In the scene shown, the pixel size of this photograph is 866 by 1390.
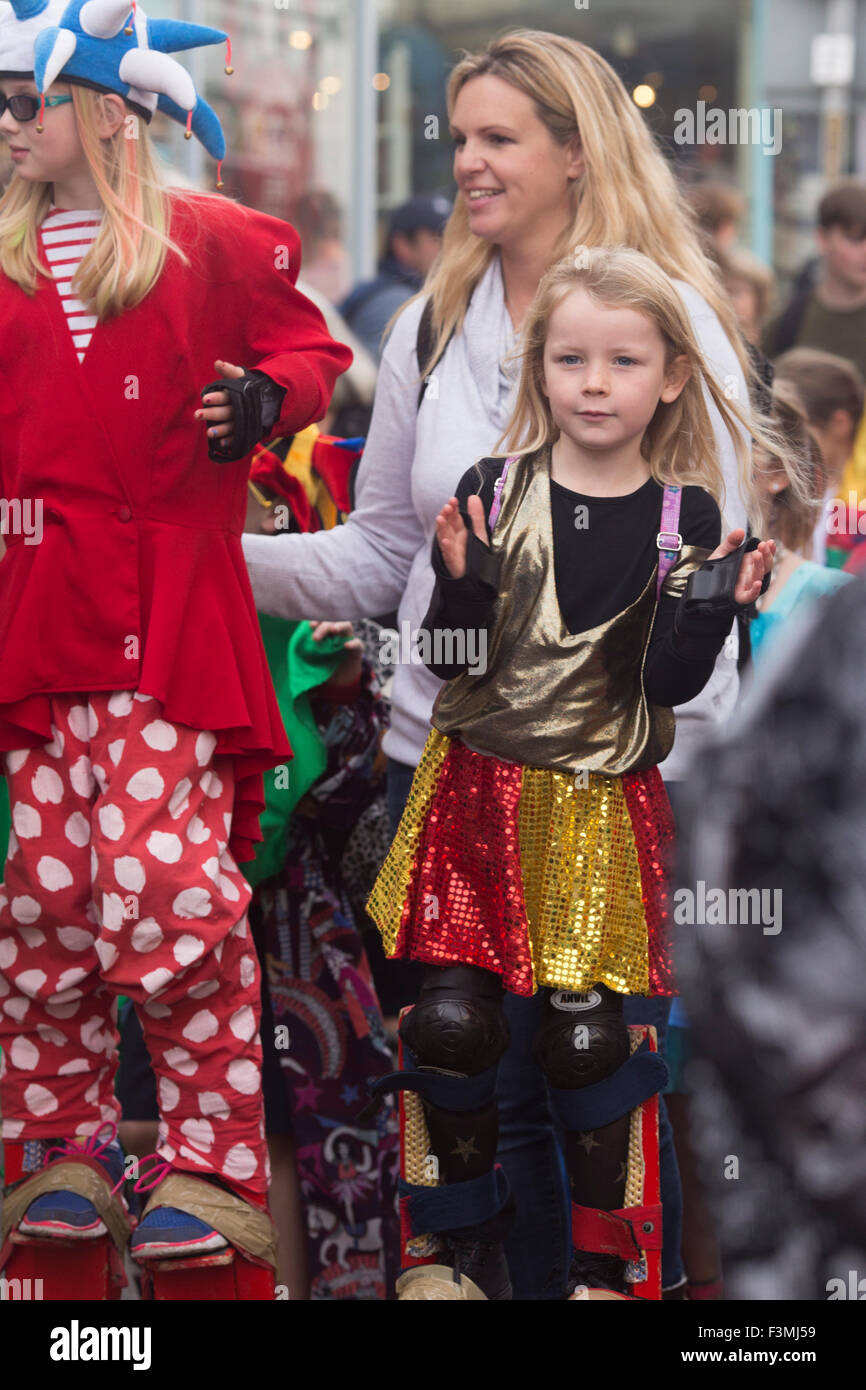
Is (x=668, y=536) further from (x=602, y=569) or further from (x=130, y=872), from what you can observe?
(x=130, y=872)

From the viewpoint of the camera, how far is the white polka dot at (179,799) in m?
2.47

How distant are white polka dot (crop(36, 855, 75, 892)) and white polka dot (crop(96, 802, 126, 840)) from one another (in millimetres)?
90

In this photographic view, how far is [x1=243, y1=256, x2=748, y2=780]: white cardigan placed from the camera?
2.71 m

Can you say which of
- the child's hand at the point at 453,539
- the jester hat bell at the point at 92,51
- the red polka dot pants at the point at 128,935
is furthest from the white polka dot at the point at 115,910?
the jester hat bell at the point at 92,51

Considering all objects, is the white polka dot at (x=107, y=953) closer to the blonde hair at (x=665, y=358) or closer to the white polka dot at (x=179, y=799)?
the white polka dot at (x=179, y=799)

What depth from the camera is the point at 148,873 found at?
241 centimetres

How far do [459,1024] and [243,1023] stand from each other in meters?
0.39

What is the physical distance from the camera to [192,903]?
2445 mm

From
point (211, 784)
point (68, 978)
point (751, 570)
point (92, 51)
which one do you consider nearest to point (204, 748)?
point (211, 784)

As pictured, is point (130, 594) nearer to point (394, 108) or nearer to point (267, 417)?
point (267, 417)

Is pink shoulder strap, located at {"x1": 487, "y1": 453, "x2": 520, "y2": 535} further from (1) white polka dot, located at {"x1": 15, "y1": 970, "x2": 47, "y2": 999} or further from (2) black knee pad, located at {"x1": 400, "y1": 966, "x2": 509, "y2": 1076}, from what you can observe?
(1) white polka dot, located at {"x1": 15, "y1": 970, "x2": 47, "y2": 999}
